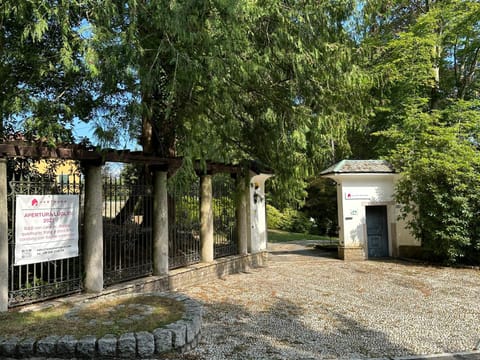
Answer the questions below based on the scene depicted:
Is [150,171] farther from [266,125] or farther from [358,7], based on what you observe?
[358,7]

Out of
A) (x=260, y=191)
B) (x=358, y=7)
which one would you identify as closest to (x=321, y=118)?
(x=358, y=7)

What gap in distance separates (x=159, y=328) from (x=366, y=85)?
638cm

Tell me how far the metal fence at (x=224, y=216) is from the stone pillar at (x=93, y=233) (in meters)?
4.68

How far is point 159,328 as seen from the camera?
4.86 meters

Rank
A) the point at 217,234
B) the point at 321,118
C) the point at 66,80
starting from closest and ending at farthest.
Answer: the point at 66,80 < the point at 321,118 < the point at 217,234

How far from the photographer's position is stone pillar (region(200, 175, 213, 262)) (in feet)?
35.2

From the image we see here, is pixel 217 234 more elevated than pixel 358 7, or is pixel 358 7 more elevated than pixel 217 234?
pixel 358 7

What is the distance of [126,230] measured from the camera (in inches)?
332

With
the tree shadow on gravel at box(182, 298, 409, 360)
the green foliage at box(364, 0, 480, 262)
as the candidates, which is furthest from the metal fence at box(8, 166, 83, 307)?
→ the green foliage at box(364, 0, 480, 262)

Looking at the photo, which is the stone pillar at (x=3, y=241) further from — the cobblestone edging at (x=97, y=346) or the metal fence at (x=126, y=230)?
the metal fence at (x=126, y=230)

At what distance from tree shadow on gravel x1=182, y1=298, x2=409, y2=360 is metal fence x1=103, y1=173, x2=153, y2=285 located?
6.75 ft

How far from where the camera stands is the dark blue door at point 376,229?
49.3ft

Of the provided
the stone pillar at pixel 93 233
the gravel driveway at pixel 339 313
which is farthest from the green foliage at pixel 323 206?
the stone pillar at pixel 93 233

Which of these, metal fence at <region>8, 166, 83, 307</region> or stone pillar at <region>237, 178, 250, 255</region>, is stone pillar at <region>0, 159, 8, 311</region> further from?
stone pillar at <region>237, 178, 250, 255</region>
